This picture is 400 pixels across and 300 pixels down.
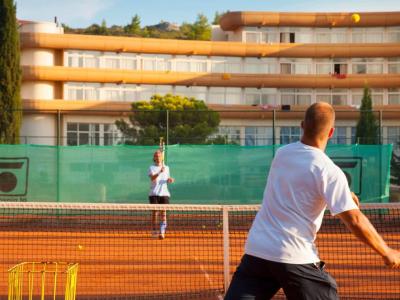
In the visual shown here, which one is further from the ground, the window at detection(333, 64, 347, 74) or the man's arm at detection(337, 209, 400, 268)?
the window at detection(333, 64, 347, 74)

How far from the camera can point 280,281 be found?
4.41 m

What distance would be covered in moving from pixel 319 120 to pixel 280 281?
96 centimetres

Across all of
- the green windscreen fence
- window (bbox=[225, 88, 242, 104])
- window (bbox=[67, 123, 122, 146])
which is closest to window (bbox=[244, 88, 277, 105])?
window (bbox=[225, 88, 242, 104])

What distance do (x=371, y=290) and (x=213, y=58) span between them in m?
45.5

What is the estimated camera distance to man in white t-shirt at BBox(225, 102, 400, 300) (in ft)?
14.0

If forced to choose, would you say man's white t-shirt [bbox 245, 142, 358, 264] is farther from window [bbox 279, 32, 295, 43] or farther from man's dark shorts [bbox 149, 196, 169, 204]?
window [bbox 279, 32, 295, 43]

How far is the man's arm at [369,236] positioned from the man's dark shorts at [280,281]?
14.8 inches

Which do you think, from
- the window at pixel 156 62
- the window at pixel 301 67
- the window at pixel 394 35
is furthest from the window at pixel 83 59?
the window at pixel 394 35

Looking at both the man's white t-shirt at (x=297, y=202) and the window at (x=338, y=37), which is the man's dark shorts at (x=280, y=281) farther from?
the window at (x=338, y=37)

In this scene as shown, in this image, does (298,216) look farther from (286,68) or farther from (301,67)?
(301,67)

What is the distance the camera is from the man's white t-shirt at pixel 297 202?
424 centimetres

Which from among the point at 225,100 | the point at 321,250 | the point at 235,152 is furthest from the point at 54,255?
the point at 225,100

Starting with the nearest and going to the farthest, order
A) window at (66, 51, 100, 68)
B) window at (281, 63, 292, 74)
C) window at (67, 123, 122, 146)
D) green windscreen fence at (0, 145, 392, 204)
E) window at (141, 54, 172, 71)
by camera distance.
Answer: green windscreen fence at (0, 145, 392, 204) → window at (67, 123, 122, 146) → window at (66, 51, 100, 68) → window at (141, 54, 172, 71) → window at (281, 63, 292, 74)

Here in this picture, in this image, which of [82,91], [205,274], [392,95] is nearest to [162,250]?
[205,274]
